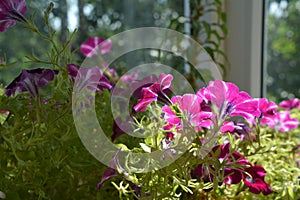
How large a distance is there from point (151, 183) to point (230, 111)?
0.13 metres

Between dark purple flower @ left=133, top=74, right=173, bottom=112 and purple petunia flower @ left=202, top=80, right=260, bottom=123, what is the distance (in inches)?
2.3

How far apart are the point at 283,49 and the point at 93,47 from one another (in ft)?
1.74

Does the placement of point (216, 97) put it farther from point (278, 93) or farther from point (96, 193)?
point (278, 93)

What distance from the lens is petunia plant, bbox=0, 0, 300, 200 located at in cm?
54

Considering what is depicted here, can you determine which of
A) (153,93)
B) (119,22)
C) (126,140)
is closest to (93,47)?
(119,22)

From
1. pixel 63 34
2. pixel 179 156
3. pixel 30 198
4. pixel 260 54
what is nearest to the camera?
pixel 179 156

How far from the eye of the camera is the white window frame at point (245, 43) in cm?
119

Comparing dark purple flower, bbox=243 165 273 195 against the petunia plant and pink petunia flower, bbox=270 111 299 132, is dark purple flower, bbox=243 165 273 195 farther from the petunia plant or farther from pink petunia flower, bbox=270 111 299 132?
pink petunia flower, bbox=270 111 299 132

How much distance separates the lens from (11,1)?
604 mm

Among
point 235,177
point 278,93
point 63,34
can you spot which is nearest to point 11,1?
point 235,177

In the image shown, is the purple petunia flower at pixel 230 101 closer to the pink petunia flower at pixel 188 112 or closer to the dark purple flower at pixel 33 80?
the pink petunia flower at pixel 188 112

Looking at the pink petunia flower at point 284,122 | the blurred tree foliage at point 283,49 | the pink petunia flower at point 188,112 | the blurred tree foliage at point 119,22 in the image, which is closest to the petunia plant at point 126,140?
the pink petunia flower at point 188,112

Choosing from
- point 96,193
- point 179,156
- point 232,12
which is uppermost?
point 232,12

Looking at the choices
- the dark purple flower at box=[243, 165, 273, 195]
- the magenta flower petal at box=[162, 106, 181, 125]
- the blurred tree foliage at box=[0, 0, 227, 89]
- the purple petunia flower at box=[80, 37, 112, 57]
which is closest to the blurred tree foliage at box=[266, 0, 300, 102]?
the blurred tree foliage at box=[0, 0, 227, 89]
